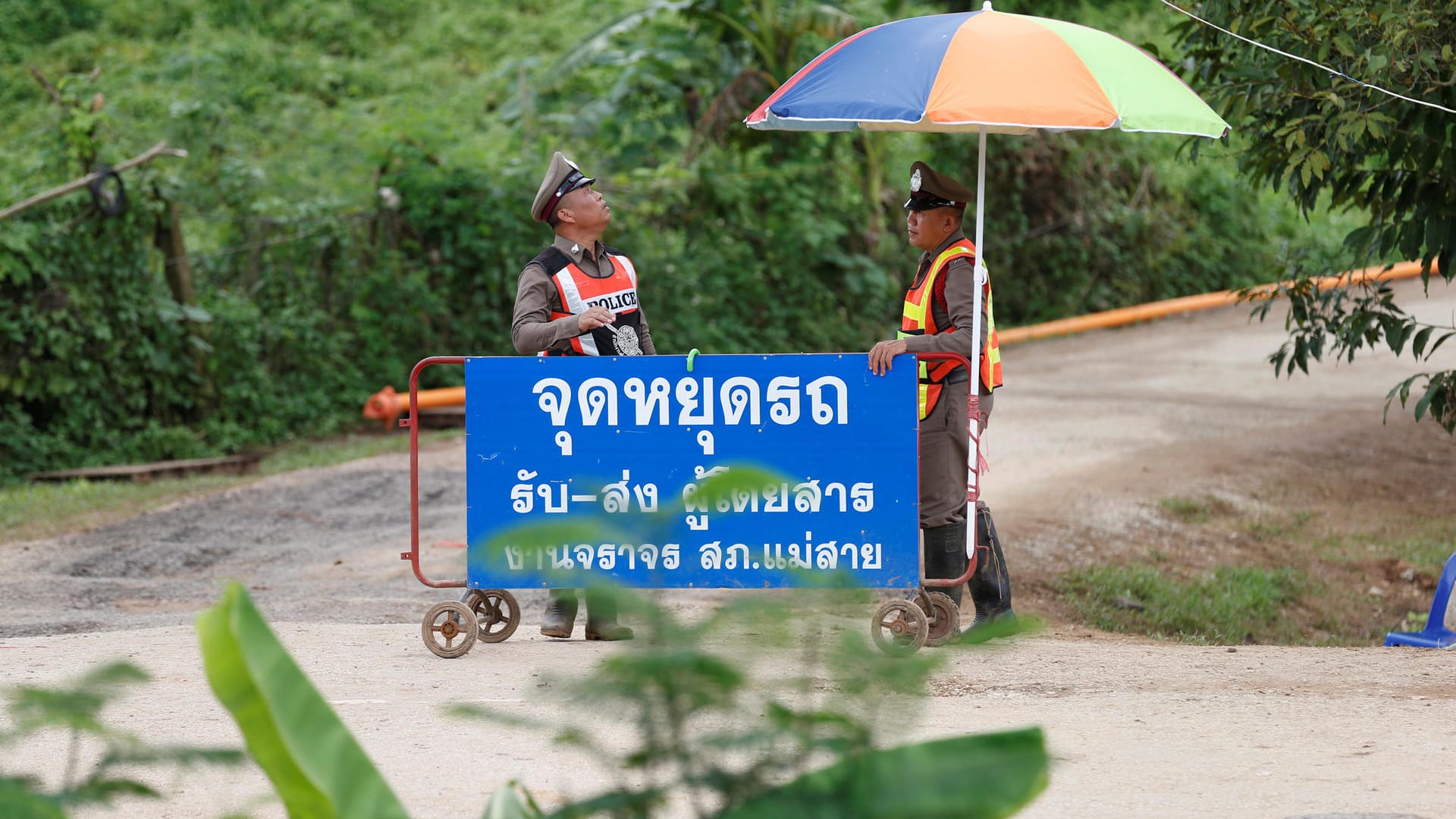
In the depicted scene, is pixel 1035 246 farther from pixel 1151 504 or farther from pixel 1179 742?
pixel 1179 742

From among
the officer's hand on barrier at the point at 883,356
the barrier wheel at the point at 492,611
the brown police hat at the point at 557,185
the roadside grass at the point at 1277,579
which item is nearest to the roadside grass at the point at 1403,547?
the roadside grass at the point at 1277,579

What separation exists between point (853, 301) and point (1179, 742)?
12.2 metres

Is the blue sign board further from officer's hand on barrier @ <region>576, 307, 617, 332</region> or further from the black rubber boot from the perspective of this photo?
the black rubber boot

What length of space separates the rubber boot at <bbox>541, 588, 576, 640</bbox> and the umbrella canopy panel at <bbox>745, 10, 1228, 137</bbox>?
202cm

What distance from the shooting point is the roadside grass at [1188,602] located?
24.8 ft

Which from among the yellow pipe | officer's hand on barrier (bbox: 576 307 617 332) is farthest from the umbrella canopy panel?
the yellow pipe

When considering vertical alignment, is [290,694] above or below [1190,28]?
below

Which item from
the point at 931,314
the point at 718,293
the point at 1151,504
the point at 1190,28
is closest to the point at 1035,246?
the point at 718,293

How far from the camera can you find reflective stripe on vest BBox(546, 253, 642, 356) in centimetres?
597

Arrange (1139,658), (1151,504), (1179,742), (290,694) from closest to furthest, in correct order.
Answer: (290,694) → (1179,742) → (1139,658) → (1151,504)

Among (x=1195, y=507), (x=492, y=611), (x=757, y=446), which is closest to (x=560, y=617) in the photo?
(x=492, y=611)

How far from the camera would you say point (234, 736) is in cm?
447

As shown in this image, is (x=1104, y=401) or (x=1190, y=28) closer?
(x=1190, y=28)

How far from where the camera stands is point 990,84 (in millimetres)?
5441
